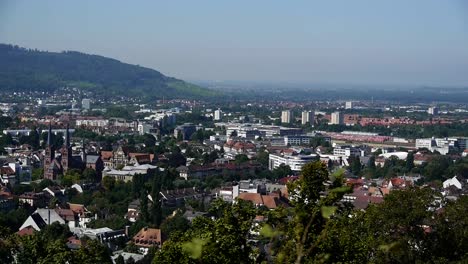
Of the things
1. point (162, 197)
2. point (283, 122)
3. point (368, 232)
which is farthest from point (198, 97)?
point (368, 232)

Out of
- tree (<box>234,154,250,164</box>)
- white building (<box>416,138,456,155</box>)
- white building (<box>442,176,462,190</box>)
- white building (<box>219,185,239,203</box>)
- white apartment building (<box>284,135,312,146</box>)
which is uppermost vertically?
white building (<box>442,176,462,190</box>)

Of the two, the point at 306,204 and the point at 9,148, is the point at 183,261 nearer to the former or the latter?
the point at 306,204

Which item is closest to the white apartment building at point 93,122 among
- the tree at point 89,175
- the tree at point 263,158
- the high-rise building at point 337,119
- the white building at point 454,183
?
the high-rise building at point 337,119

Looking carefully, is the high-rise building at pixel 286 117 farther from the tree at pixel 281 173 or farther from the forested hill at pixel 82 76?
the forested hill at pixel 82 76

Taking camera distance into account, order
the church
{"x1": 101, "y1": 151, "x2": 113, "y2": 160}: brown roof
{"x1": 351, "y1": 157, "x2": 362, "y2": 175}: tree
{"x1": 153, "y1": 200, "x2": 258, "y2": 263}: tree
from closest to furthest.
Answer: {"x1": 153, "y1": 200, "x2": 258, "y2": 263}: tree
the church
{"x1": 351, "y1": 157, "x2": 362, "y2": 175}: tree
{"x1": 101, "y1": 151, "x2": 113, "y2": 160}: brown roof

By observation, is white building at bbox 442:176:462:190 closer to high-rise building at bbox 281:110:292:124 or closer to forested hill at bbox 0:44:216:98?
high-rise building at bbox 281:110:292:124

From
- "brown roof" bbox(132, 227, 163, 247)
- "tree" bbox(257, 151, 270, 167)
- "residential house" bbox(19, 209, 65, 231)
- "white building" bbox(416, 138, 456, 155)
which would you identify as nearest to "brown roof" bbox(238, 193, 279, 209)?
"brown roof" bbox(132, 227, 163, 247)

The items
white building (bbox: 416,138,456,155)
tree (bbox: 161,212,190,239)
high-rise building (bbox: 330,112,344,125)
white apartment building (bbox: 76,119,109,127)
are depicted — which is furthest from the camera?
high-rise building (bbox: 330,112,344,125)
